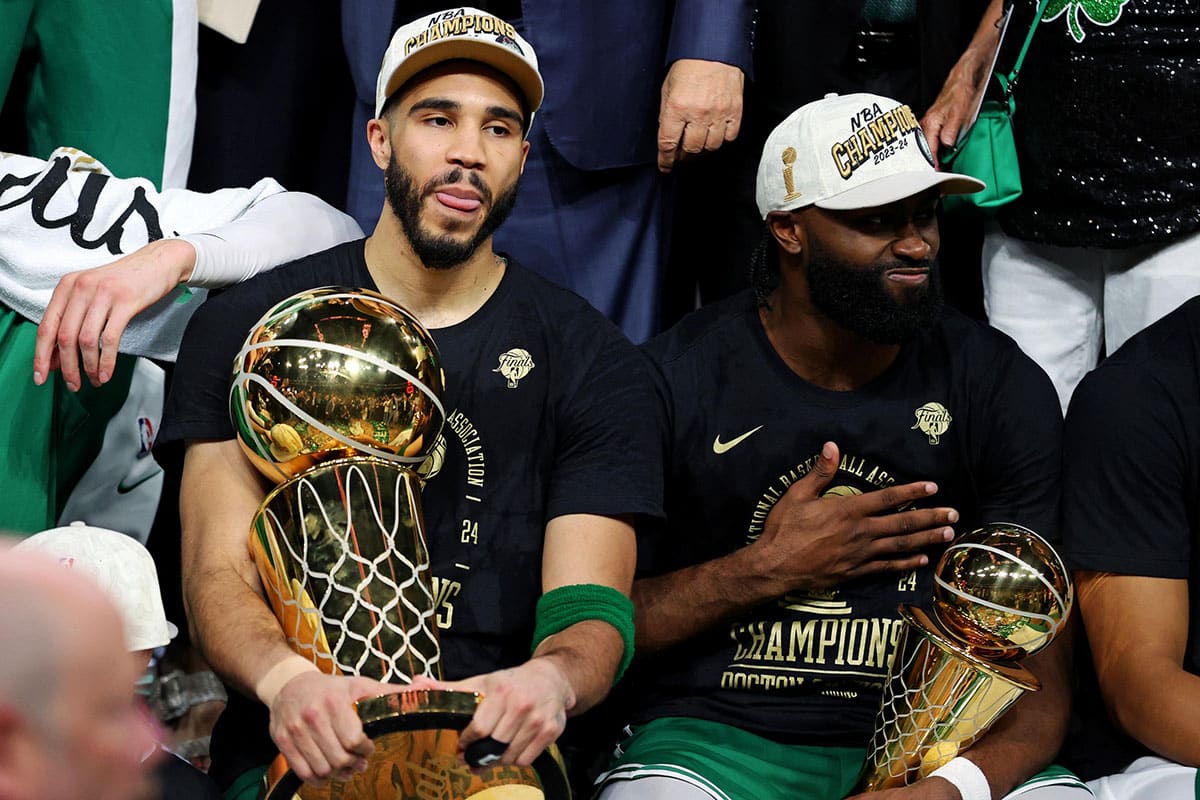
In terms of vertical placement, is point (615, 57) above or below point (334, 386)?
above

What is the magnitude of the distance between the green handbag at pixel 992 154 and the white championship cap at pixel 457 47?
0.91 meters

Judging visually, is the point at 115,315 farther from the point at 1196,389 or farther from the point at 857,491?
the point at 1196,389

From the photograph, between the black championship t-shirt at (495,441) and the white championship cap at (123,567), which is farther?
the black championship t-shirt at (495,441)

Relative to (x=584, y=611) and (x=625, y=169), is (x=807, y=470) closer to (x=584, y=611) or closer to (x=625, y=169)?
(x=584, y=611)

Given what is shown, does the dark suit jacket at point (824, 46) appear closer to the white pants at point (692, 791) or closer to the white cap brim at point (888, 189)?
the white cap brim at point (888, 189)

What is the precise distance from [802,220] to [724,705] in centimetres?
94

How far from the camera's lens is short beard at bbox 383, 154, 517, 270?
2.42 meters

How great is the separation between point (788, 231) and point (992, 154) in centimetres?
43

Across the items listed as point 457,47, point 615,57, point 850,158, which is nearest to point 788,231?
point 850,158

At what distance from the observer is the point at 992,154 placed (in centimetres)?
287

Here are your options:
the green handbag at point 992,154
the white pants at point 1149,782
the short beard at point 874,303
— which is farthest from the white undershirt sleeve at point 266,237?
the white pants at point 1149,782

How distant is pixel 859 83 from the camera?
3.04m

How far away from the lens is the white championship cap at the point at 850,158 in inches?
107

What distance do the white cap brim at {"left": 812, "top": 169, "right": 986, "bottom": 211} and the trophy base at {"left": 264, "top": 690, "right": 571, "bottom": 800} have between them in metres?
1.31
